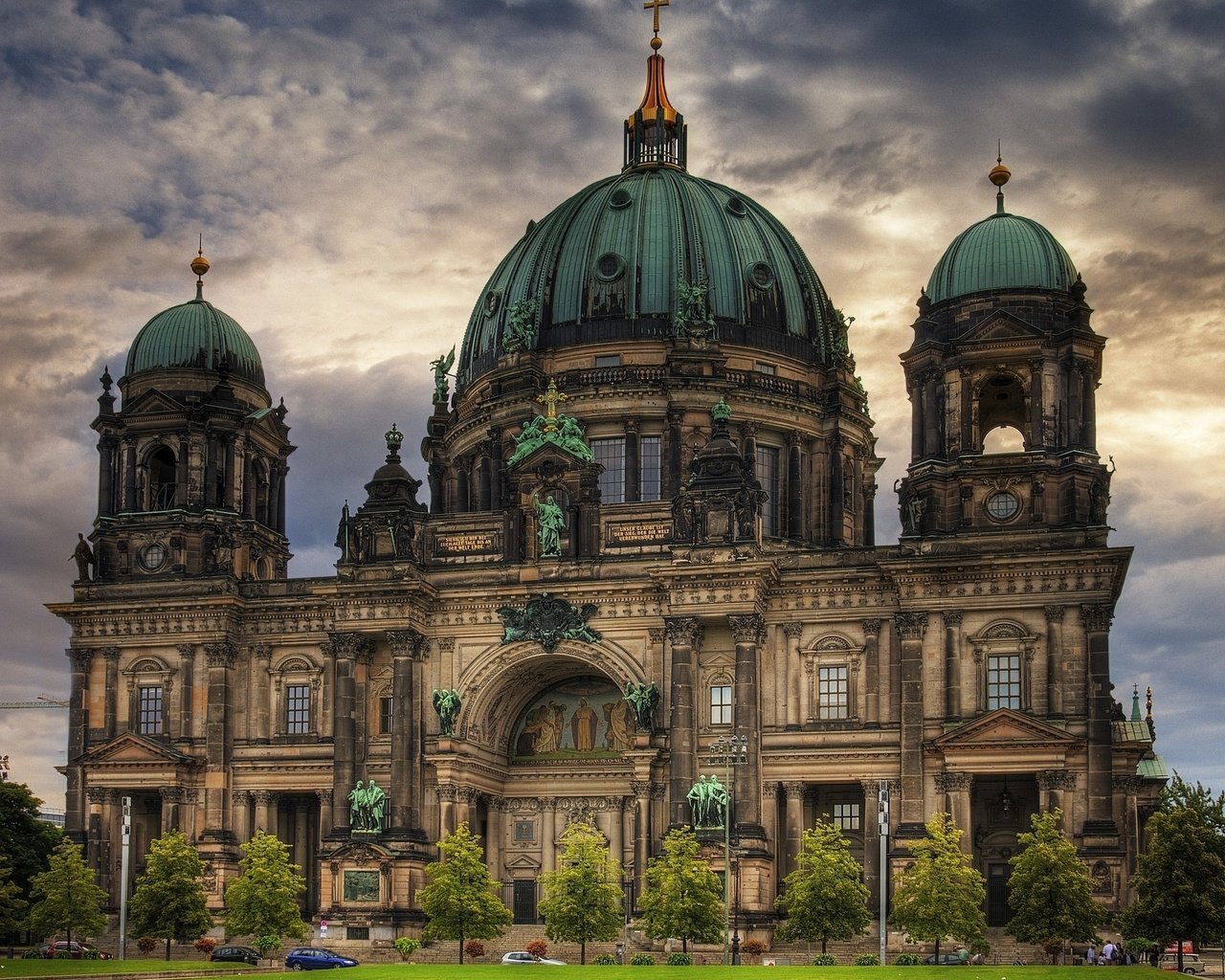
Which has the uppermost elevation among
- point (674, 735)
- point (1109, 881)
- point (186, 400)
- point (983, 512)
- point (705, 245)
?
point (705, 245)

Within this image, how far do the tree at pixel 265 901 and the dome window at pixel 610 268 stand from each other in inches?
1348

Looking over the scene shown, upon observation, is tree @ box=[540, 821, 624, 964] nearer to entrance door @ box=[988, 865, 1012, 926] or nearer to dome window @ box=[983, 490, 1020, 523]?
entrance door @ box=[988, 865, 1012, 926]

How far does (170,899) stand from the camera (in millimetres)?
81688

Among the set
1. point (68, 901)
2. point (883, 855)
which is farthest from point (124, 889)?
point (883, 855)

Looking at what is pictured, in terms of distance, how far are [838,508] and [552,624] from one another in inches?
746

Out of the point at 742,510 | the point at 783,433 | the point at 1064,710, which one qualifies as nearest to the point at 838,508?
the point at 783,433

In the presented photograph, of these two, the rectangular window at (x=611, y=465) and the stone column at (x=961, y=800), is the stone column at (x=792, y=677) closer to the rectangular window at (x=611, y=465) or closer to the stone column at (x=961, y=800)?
the stone column at (x=961, y=800)

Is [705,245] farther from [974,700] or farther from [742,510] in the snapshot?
[974,700]

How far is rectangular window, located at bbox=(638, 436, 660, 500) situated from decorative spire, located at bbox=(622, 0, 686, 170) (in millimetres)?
20428

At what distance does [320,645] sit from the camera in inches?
3568

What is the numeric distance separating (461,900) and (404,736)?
11.3 m

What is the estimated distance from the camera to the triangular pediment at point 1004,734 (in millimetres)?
78562

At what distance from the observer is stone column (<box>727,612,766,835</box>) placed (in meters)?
82.0

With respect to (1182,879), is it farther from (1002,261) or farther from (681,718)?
(1002,261)
